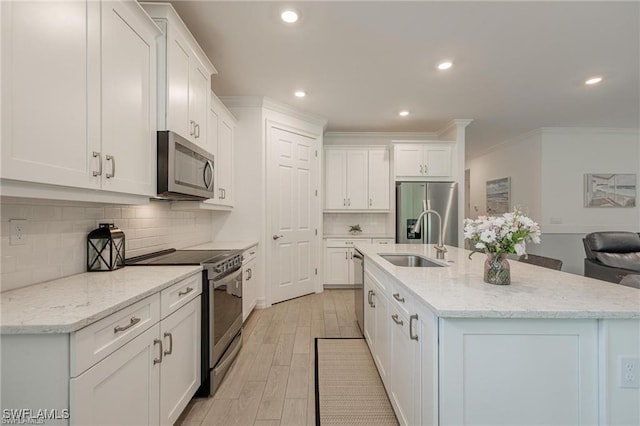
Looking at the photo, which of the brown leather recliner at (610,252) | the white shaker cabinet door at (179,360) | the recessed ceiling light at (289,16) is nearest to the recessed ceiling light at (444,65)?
the recessed ceiling light at (289,16)

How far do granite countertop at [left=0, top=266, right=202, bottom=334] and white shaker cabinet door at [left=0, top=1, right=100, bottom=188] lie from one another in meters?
0.46

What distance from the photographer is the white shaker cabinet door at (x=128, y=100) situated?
1354 millimetres

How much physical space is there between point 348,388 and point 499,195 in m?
5.76

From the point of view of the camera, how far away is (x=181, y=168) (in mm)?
1937

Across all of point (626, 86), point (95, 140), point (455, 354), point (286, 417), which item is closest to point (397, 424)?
point (286, 417)

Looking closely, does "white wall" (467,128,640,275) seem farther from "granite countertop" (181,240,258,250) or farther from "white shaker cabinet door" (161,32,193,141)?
"white shaker cabinet door" (161,32,193,141)

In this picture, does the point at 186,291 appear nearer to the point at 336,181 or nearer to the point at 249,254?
the point at 249,254

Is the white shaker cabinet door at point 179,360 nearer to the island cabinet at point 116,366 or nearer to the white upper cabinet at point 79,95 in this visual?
the island cabinet at point 116,366

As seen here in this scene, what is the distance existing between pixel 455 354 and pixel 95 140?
5.84ft

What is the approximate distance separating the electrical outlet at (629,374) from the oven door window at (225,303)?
79.2 inches

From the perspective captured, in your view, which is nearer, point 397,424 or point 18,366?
point 18,366

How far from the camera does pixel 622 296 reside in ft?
3.92

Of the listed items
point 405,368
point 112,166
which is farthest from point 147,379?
point 405,368

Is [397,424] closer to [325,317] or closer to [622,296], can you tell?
[622,296]
